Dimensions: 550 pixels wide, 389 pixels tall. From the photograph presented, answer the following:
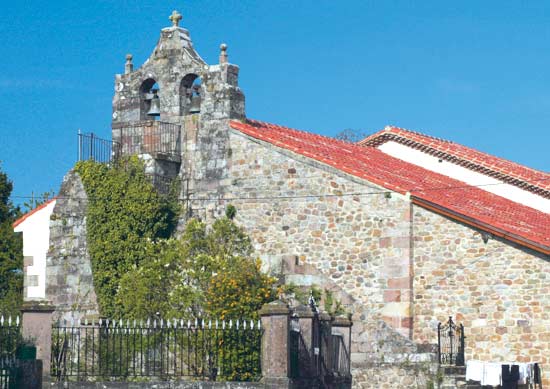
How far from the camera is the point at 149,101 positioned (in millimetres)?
40938

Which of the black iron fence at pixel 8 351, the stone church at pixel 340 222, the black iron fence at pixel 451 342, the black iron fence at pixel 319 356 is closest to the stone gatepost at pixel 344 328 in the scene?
the black iron fence at pixel 319 356

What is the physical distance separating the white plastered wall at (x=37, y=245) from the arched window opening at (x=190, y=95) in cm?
478

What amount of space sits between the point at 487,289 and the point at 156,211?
10.0 m

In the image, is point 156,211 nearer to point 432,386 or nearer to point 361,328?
point 361,328

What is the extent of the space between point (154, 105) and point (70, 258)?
211 inches

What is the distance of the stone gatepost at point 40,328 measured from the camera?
2977cm

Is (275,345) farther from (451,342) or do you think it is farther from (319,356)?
(451,342)

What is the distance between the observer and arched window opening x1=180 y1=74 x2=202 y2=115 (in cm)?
4019

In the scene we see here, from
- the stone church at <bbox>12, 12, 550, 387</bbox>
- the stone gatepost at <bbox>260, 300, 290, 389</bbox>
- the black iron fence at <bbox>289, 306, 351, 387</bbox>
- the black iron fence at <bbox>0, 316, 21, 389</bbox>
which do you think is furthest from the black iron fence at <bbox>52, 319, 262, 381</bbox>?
the stone church at <bbox>12, 12, 550, 387</bbox>

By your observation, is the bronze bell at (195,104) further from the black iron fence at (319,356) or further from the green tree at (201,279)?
the black iron fence at (319,356)

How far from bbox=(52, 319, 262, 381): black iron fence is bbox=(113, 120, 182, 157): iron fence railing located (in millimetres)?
7953

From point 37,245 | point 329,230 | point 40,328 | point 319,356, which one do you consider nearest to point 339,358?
point 319,356

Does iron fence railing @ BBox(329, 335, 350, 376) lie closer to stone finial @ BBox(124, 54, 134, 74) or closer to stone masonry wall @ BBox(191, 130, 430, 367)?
stone masonry wall @ BBox(191, 130, 430, 367)

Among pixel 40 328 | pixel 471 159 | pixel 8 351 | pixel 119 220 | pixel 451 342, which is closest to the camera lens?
pixel 8 351
